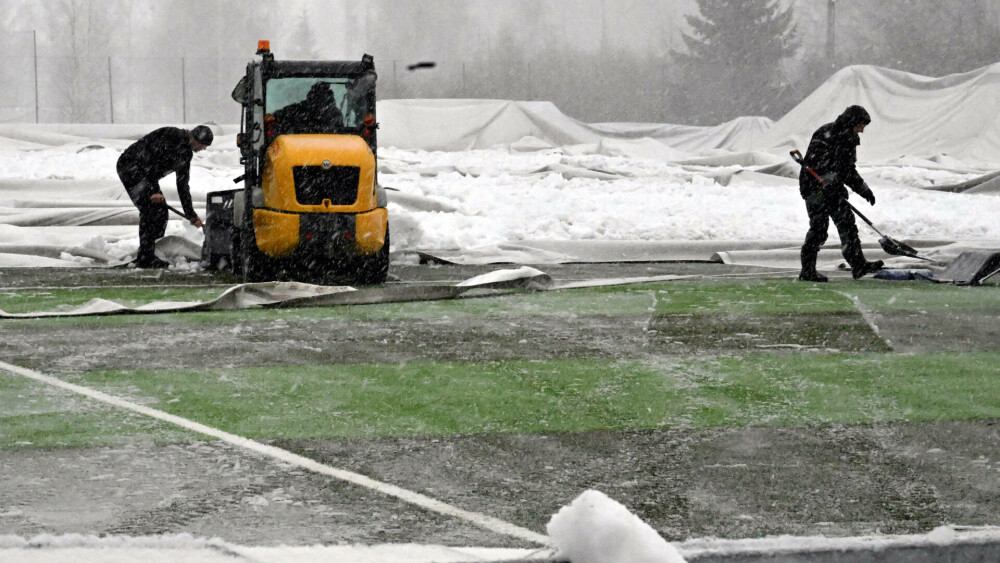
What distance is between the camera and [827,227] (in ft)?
37.9

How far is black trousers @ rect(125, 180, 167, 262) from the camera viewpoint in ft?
42.8

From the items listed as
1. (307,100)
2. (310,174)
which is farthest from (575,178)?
(310,174)

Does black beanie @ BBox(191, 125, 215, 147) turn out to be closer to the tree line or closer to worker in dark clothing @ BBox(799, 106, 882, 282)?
worker in dark clothing @ BBox(799, 106, 882, 282)

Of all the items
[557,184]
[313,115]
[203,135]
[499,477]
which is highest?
[313,115]

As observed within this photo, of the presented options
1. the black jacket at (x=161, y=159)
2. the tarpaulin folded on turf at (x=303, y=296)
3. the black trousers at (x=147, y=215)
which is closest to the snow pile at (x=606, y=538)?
the tarpaulin folded on turf at (x=303, y=296)

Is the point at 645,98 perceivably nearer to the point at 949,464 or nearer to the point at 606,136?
the point at 606,136

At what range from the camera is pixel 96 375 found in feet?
22.3

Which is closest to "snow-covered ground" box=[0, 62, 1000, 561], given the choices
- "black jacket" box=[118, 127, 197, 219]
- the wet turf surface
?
"black jacket" box=[118, 127, 197, 219]

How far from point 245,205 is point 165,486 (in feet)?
23.3

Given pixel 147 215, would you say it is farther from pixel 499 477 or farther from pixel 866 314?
pixel 499 477

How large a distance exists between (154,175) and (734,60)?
4219 centimetres

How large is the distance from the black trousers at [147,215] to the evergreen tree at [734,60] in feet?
129

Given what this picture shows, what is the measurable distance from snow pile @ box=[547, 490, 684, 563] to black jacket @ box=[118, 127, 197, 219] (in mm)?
11026

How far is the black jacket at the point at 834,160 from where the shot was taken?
452 inches
